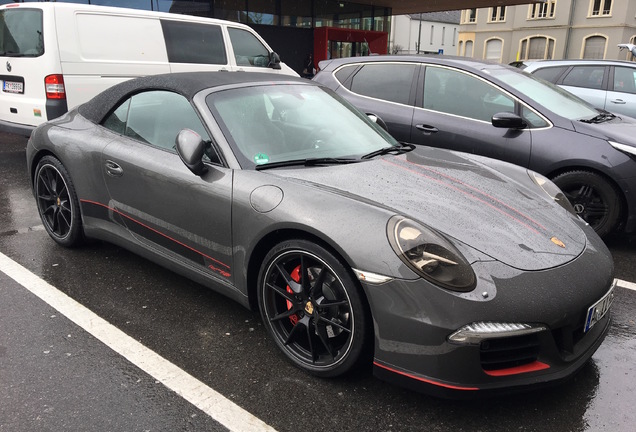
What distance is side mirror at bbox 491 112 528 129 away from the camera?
Result: 455 centimetres

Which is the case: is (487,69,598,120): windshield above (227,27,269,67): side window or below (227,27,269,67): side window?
below

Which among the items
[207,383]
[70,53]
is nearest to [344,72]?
[70,53]

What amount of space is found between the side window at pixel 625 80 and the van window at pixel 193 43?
613 centimetres

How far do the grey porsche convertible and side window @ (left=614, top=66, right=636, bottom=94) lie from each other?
581 centimetres

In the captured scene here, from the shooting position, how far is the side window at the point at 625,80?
797 centimetres

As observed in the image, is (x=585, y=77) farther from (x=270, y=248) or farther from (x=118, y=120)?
(x=270, y=248)

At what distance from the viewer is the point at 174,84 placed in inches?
130

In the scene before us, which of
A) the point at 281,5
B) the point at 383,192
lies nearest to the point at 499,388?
the point at 383,192

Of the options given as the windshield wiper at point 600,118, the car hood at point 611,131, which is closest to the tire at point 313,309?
the car hood at point 611,131

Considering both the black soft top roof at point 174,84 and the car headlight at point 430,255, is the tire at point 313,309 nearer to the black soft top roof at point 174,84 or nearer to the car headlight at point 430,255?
the car headlight at point 430,255

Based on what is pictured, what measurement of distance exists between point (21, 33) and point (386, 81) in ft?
15.3

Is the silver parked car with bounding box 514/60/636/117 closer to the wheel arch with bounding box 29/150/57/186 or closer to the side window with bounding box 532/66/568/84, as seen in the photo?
the side window with bounding box 532/66/568/84

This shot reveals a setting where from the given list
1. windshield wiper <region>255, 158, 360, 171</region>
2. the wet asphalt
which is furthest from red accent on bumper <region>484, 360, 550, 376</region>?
windshield wiper <region>255, 158, 360, 171</region>

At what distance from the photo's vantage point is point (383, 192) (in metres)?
2.65
